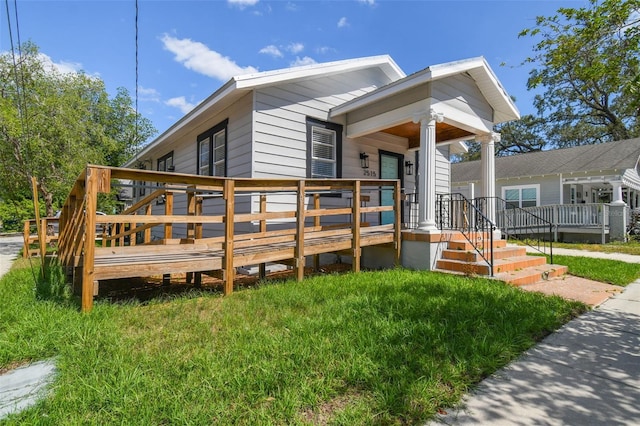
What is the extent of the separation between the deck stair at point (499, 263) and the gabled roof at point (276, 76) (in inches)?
178

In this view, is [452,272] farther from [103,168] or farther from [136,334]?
[103,168]

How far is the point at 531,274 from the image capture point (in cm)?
571

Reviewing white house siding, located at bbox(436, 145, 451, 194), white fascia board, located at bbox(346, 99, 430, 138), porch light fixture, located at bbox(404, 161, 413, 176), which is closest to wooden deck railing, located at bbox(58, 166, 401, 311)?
white fascia board, located at bbox(346, 99, 430, 138)

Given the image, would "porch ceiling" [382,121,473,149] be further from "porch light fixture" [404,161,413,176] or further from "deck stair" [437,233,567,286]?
"deck stair" [437,233,567,286]

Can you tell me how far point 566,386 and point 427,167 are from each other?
450 cm

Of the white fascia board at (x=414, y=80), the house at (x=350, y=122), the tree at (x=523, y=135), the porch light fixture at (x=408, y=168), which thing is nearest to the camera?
the white fascia board at (x=414, y=80)

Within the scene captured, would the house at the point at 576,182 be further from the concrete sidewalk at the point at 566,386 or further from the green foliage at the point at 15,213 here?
the green foliage at the point at 15,213

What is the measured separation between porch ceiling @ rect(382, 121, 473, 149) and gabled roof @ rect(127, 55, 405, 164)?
1752 mm

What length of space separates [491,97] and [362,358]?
7.43 m

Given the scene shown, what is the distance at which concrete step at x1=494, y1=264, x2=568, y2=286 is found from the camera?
532 cm

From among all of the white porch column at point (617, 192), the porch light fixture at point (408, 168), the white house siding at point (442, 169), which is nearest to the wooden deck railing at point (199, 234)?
the porch light fixture at point (408, 168)

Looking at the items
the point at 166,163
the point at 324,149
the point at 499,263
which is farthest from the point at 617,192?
the point at 166,163

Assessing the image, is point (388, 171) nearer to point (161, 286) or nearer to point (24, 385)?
point (161, 286)

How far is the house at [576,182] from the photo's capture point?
14.1 meters
